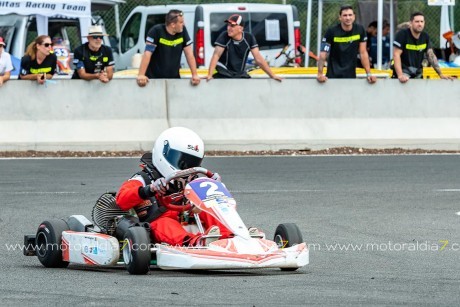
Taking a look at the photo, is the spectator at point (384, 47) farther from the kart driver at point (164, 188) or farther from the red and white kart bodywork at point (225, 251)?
the red and white kart bodywork at point (225, 251)

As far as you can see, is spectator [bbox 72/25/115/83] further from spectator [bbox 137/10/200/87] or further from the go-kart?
the go-kart

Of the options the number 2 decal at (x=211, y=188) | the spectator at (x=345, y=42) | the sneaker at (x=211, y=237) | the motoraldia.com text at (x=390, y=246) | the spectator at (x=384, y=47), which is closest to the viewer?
the sneaker at (x=211, y=237)

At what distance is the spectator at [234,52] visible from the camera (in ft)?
57.2

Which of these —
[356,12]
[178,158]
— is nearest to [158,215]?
[178,158]

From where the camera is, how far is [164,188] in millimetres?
8703

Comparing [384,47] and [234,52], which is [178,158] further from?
[384,47]

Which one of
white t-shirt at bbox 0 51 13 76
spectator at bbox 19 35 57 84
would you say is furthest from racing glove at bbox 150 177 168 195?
white t-shirt at bbox 0 51 13 76

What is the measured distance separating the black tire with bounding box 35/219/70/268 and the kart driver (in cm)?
48

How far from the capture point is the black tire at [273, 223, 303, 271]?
344 inches

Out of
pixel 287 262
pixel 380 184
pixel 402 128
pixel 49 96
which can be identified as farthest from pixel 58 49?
pixel 287 262

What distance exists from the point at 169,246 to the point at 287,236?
892mm

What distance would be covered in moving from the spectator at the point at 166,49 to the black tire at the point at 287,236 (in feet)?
27.7

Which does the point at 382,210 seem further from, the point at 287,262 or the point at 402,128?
the point at 402,128

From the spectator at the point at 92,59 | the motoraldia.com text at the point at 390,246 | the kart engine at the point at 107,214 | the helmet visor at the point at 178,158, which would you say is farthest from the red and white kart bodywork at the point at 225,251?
the spectator at the point at 92,59
